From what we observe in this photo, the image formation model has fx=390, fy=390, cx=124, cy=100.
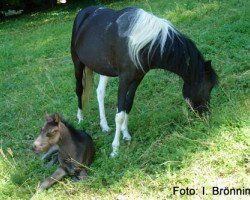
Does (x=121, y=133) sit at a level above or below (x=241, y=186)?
below

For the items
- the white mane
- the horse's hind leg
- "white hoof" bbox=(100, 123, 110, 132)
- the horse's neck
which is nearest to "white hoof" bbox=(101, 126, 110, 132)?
"white hoof" bbox=(100, 123, 110, 132)

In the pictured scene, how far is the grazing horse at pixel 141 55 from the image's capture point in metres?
4.61

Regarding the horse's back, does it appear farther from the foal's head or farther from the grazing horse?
the foal's head

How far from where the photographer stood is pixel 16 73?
9883mm

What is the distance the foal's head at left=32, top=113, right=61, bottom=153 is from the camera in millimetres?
4441

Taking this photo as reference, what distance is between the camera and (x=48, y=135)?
4.48 m

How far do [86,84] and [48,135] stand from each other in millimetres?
1858

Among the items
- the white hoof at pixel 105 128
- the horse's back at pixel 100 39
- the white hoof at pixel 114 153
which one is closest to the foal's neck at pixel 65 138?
the white hoof at pixel 114 153

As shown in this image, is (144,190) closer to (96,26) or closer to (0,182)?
(0,182)

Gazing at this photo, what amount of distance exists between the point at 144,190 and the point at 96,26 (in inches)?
99.1

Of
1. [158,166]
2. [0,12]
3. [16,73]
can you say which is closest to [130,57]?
[158,166]

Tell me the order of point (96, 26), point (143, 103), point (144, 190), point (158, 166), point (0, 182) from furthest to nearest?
point (143, 103) → point (96, 26) → point (0, 182) → point (158, 166) → point (144, 190)

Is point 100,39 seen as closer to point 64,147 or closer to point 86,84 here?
point 86,84

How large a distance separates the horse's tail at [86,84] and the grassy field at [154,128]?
312 mm
